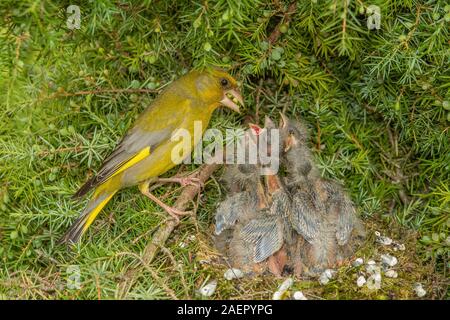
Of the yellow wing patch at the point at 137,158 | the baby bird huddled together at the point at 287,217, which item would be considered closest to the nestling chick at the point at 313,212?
the baby bird huddled together at the point at 287,217

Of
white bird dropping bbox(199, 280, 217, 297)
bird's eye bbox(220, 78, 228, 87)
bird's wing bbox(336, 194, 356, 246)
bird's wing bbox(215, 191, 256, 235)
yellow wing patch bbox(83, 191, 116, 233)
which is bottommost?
bird's wing bbox(336, 194, 356, 246)

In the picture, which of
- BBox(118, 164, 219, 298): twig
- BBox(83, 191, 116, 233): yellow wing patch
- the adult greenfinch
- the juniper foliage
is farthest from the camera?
the adult greenfinch

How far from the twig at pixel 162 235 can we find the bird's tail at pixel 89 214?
1.06 ft

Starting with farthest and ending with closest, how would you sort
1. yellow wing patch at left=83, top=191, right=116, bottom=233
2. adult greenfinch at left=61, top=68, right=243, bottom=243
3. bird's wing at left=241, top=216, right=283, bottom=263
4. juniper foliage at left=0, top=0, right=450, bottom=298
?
adult greenfinch at left=61, top=68, right=243, bottom=243 < yellow wing patch at left=83, top=191, right=116, bottom=233 < bird's wing at left=241, top=216, right=283, bottom=263 < juniper foliage at left=0, top=0, right=450, bottom=298

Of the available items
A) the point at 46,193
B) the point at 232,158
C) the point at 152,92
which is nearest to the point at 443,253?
the point at 232,158

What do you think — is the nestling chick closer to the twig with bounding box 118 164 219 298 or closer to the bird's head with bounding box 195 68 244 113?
the bird's head with bounding box 195 68 244 113

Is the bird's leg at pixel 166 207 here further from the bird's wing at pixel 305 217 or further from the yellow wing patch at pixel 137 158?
the bird's wing at pixel 305 217

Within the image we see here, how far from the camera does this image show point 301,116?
333 cm

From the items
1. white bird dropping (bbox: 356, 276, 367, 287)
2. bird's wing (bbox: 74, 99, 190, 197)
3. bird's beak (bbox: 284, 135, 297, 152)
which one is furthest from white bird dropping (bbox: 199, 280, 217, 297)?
bird's beak (bbox: 284, 135, 297, 152)

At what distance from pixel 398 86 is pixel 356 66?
0.23 m

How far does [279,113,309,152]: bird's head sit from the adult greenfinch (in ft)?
0.80

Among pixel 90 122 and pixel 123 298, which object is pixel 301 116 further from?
pixel 123 298

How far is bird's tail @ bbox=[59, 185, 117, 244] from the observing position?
2980 millimetres

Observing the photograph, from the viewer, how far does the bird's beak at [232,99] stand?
325 cm
